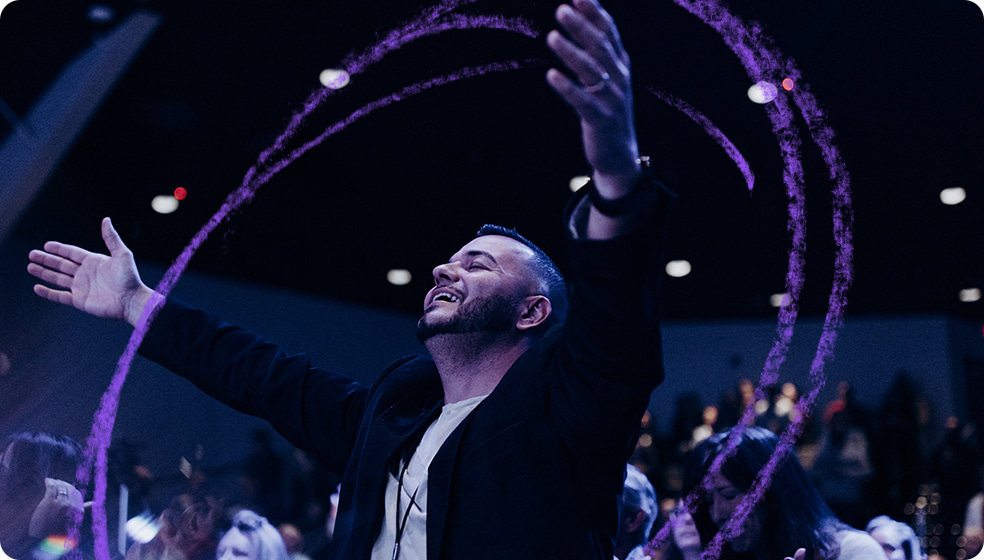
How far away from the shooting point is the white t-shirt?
1.60 meters

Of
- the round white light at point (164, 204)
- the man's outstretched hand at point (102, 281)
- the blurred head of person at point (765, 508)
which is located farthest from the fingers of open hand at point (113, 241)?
the round white light at point (164, 204)

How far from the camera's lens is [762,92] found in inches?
193

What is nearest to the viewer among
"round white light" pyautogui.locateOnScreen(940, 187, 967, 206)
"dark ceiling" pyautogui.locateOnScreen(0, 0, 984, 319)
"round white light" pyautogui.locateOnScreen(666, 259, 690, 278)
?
"dark ceiling" pyautogui.locateOnScreen(0, 0, 984, 319)

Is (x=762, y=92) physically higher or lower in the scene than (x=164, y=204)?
higher

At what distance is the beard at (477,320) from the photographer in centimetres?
183

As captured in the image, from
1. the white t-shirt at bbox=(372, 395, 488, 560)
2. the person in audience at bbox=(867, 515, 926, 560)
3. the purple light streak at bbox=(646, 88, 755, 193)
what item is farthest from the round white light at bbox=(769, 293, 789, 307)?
the white t-shirt at bbox=(372, 395, 488, 560)

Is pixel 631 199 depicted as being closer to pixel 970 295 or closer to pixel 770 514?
pixel 770 514

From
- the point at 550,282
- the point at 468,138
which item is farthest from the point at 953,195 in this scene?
the point at 550,282

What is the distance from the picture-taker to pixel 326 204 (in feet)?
22.2

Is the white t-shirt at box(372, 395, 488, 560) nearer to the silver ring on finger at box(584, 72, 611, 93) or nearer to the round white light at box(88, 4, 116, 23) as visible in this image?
the silver ring on finger at box(584, 72, 611, 93)

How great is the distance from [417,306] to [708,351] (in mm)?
3645

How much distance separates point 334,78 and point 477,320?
11.4ft

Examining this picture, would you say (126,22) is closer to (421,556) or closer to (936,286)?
(421,556)

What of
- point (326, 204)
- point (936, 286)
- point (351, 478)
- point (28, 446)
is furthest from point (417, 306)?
point (351, 478)
